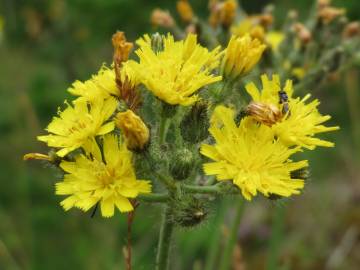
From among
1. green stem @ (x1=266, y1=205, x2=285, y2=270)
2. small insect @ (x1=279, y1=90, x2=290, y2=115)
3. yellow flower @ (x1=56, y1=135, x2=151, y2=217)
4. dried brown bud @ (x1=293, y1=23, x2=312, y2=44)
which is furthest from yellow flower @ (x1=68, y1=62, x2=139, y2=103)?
dried brown bud @ (x1=293, y1=23, x2=312, y2=44)

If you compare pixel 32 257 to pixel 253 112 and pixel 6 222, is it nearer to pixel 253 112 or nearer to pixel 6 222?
pixel 6 222

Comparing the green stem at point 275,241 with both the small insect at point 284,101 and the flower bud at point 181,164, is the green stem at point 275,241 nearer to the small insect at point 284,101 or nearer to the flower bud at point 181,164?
the small insect at point 284,101

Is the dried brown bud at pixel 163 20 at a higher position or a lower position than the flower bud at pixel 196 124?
higher

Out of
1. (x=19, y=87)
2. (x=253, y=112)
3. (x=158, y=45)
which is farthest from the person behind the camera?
(x=19, y=87)

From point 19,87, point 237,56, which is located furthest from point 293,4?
point 237,56

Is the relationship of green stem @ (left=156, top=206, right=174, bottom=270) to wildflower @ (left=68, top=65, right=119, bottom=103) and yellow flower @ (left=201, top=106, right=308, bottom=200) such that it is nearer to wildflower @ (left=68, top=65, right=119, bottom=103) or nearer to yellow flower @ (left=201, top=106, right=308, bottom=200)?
yellow flower @ (left=201, top=106, right=308, bottom=200)

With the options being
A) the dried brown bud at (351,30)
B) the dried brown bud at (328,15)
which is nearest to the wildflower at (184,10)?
the dried brown bud at (328,15)
